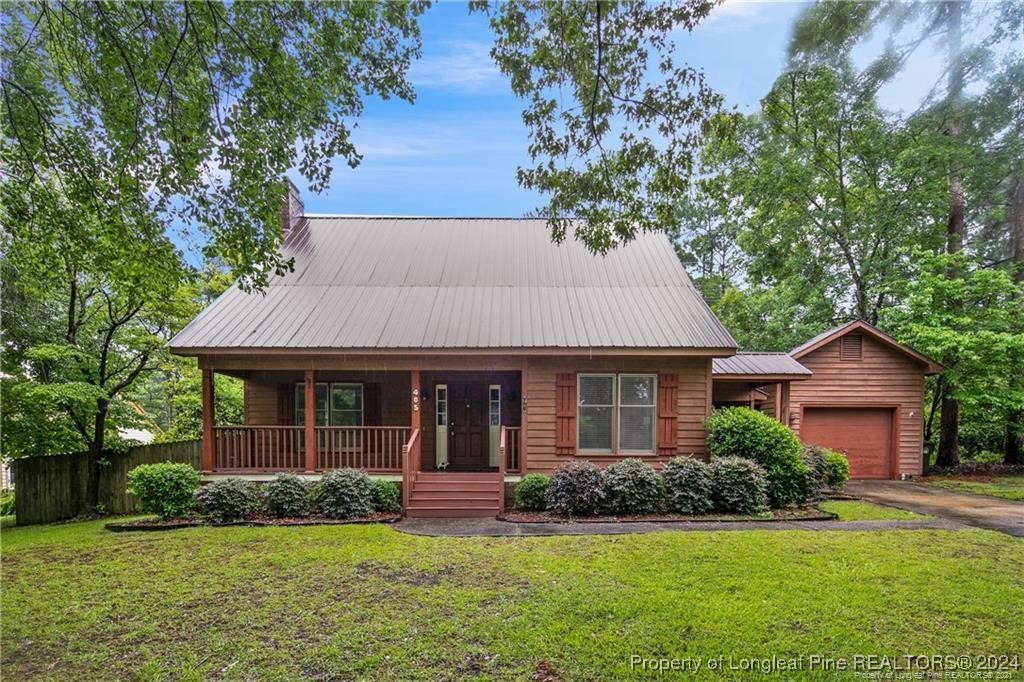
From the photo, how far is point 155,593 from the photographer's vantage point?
5.12 m

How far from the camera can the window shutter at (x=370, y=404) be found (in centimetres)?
1144

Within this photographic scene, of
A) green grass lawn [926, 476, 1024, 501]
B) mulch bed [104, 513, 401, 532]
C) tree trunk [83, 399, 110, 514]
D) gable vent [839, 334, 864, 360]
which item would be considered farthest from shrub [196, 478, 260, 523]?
green grass lawn [926, 476, 1024, 501]

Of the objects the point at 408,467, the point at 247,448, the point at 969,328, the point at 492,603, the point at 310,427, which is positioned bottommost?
the point at 492,603

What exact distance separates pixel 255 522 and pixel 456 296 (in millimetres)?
5867

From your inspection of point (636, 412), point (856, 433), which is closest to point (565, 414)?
point (636, 412)

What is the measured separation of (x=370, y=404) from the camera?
1144 centimetres

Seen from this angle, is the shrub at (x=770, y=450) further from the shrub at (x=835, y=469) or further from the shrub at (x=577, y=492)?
the shrub at (x=577, y=492)

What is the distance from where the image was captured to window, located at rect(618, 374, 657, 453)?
32.5 feet

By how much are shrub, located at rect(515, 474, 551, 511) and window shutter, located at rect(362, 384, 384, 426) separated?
13.4ft

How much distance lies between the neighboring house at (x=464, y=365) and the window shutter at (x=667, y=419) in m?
0.02

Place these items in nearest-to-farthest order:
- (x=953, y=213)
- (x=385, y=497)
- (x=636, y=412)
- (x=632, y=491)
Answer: (x=632, y=491), (x=385, y=497), (x=636, y=412), (x=953, y=213)

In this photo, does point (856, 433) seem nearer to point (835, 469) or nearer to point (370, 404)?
point (835, 469)

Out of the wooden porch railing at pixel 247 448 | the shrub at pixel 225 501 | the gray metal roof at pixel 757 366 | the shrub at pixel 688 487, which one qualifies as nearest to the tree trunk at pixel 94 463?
the wooden porch railing at pixel 247 448

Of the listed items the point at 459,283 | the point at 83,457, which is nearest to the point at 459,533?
the point at 459,283
